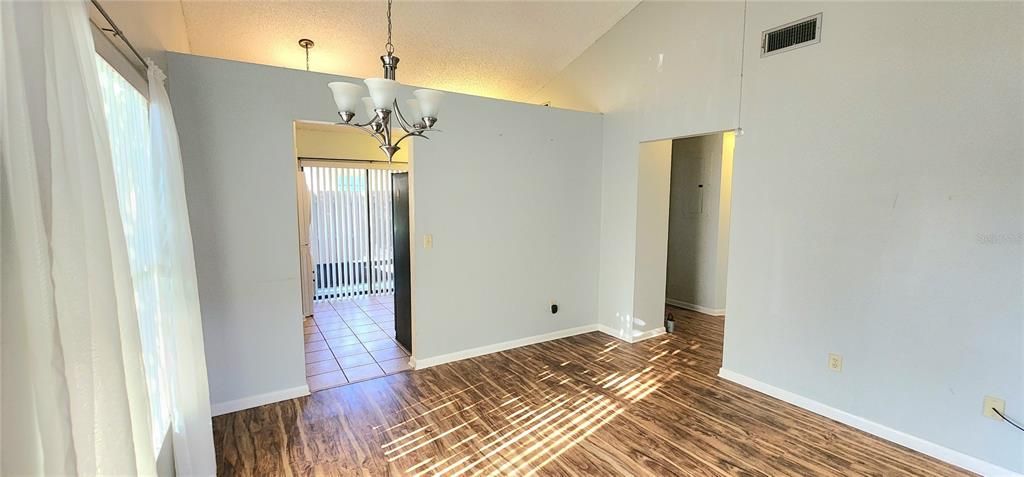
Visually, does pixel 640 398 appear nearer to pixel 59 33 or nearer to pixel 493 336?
pixel 493 336

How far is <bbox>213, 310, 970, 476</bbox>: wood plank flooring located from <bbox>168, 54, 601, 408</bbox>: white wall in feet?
1.50

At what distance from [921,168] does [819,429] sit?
1759 mm

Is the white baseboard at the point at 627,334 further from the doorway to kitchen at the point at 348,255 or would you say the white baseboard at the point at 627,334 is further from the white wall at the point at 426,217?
the doorway to kitchen at the point at 348,255

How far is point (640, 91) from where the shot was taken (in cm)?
420

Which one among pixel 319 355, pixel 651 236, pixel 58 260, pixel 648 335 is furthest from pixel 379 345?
pixel 58 260

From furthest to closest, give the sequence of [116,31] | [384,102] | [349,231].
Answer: [349,231] → [384,102] → [116,31]

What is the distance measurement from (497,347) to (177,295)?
9.04 feet

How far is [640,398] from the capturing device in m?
3.27

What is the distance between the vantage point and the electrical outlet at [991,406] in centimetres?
231

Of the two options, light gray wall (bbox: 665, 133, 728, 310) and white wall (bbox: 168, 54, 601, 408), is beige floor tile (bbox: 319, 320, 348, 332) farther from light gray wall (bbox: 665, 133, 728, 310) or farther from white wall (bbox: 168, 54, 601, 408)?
light gray wall (bbox: 665, 133, 728, 310)

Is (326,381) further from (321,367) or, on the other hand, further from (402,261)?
(402,261)

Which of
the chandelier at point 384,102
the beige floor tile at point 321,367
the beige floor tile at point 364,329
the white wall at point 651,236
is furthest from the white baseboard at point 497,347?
the chandelier at point 384,102

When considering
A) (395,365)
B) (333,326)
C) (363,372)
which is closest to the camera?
(363,372)

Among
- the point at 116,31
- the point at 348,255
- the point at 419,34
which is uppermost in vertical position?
the point at 419,34
